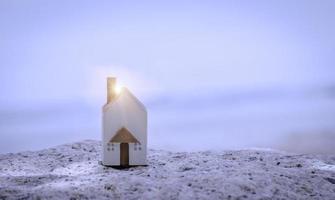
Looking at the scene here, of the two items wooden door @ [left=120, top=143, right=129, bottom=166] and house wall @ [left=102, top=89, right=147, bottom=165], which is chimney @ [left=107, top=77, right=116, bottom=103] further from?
wooden door @ [left=120, top=143, right=129, bottom=166]

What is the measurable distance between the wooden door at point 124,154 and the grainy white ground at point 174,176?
0.21 m

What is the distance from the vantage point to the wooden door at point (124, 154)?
5.96 m

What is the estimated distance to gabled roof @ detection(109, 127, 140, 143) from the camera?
587cm

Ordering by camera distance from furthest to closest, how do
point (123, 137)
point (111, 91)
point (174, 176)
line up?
point (111, 91) → point (123, 137) → point (174, 176)

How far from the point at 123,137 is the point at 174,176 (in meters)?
1.02

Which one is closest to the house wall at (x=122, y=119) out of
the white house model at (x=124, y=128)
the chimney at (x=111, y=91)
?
the white house model at (x=124, y=128)

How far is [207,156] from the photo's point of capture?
6711 mm

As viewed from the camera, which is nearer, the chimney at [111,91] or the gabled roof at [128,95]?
the gabled roof at [128,95]

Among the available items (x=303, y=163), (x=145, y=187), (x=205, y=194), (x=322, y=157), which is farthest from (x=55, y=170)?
(x=322, y=157)

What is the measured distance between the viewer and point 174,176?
5.18 meters

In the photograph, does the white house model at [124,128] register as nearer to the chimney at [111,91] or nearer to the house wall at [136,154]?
the house wall at [136,154]

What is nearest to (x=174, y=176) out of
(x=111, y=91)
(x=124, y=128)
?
(x=124, y=128)

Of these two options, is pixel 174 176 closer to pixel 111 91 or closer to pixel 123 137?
pixel 123 137

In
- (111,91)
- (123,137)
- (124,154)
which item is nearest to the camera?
(123,137)
